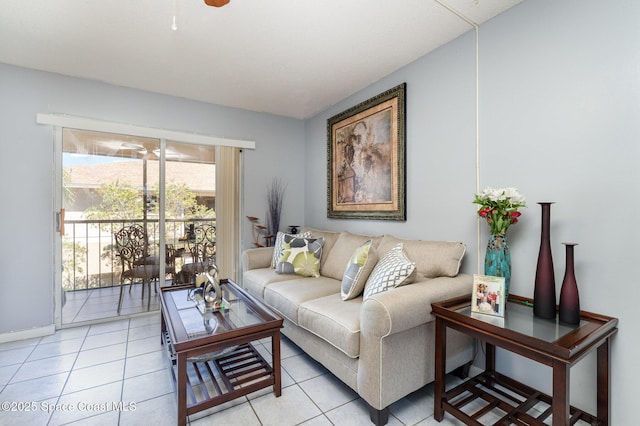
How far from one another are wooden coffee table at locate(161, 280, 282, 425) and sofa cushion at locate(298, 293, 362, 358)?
0.26 m

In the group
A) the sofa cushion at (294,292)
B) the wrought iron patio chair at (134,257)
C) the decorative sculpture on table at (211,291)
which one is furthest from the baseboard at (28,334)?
the sofa cushion at (294,292)

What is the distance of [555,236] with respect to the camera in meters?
1.71

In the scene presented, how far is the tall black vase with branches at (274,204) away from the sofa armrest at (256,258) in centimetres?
53

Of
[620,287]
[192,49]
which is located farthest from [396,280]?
[192,49]

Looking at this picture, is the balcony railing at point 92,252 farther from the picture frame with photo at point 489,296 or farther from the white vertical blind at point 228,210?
the picture frame with photo at point 489,296

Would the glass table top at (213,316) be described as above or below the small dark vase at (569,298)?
below

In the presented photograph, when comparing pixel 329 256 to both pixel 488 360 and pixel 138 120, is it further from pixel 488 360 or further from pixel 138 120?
pixel 138 120

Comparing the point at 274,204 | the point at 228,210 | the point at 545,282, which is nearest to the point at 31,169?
the point at 228,210

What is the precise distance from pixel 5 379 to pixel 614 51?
13.7 feet

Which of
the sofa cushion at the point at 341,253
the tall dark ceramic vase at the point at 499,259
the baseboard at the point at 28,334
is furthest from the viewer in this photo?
the sofa cushion at the point at 341,253

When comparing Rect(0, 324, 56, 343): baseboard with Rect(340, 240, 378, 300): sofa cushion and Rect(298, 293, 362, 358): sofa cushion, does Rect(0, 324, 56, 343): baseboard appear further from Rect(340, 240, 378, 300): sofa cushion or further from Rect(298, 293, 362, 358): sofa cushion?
Rect(340, 240, 378, 300): sofa cushion

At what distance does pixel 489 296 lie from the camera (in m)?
1.56

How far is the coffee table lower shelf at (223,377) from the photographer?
5.45ft

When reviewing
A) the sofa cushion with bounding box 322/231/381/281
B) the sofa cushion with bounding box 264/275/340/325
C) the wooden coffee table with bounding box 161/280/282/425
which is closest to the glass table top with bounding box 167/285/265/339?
the wooden coffee table with bounding box 161/280/282/425
